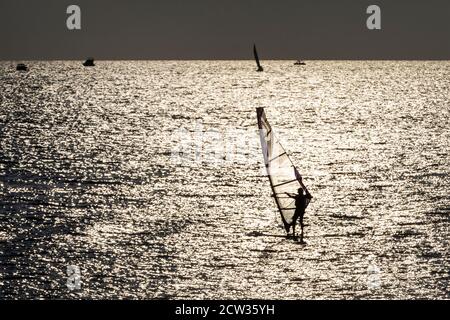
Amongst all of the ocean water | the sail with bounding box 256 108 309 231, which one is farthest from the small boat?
the ocean water

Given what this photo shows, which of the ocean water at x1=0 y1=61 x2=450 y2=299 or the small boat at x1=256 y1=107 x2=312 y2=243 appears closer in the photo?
the ocean water at x1=0 y1=61 x2=450 y2=299

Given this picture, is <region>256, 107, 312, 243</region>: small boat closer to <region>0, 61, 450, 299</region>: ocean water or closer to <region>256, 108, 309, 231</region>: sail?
<region>256, 108, 309, 231</region>: sail

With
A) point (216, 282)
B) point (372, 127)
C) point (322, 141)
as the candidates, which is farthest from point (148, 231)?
point (372, 127)

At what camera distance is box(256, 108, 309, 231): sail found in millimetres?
51562

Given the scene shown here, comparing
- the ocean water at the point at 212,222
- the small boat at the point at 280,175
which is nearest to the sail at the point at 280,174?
the small boat at the point at 280,175

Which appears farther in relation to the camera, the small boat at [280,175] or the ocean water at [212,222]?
the small boat at [280,175]

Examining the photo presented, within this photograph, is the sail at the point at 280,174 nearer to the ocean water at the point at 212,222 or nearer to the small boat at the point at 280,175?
the small boat at the point at 280,175

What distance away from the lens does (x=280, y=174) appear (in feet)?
186

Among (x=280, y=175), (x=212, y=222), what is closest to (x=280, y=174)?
(x=280, y=175)

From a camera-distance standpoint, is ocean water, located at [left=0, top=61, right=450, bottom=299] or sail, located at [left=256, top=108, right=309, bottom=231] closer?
ocean water, located at [left=0, top=61, right=450, bottom=299]

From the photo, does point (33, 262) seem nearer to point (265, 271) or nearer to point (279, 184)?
point (265, 271)

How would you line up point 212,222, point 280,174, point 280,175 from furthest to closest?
point 212,222, point 280,174, point 280,175

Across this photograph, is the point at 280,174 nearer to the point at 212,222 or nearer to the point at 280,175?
the point at 280,175

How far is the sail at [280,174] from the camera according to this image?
5156 centimetres
